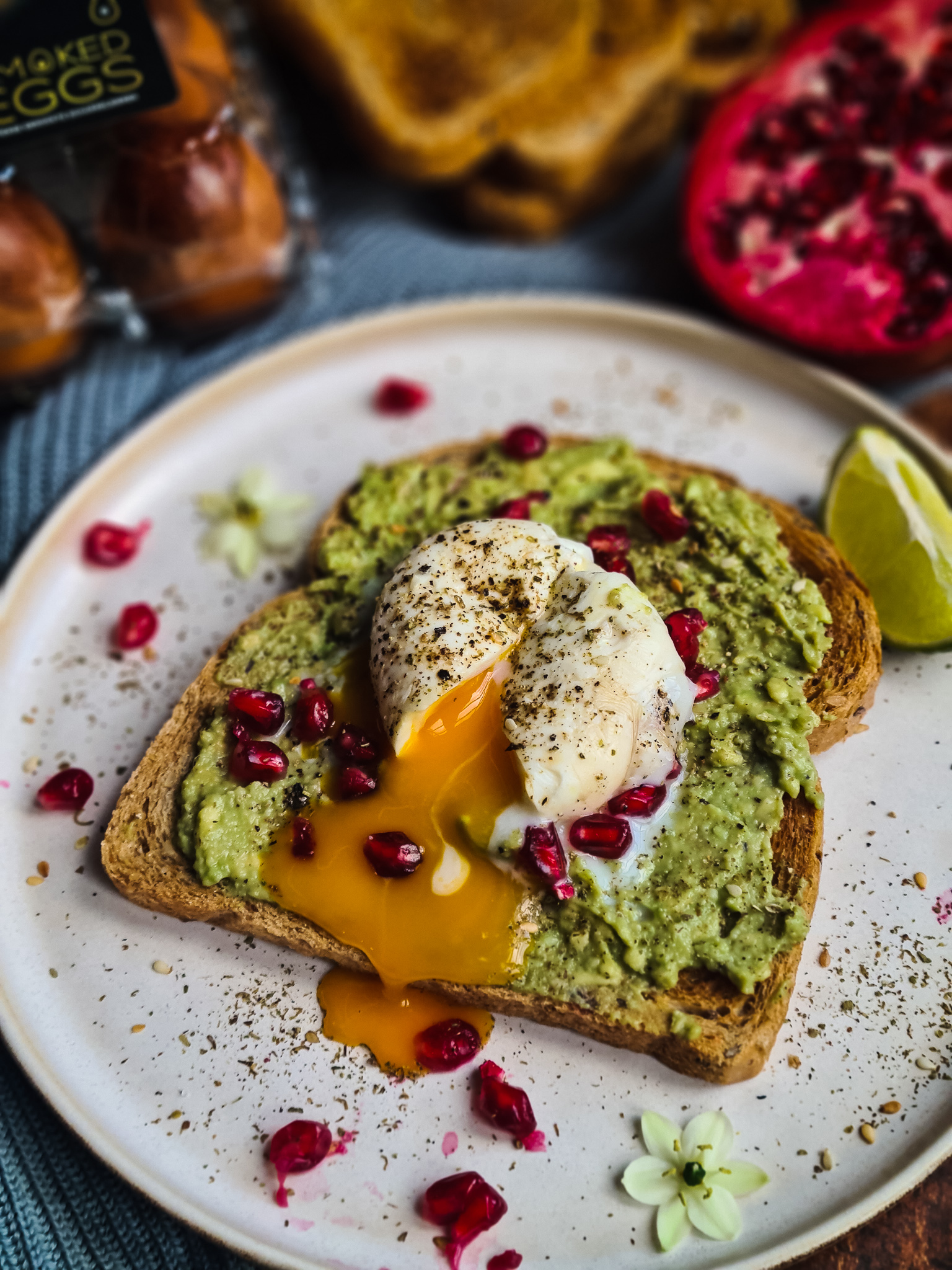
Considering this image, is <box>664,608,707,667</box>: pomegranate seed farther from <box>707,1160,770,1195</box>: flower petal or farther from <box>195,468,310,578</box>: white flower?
<box>195,468,310,578</box>: white flower

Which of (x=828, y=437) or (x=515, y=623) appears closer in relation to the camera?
(x=515, y=623)

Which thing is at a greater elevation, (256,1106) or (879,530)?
(879,530)

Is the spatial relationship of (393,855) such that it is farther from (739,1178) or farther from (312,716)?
(739,1178)

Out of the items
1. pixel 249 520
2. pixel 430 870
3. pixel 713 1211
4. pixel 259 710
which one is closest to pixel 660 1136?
pixel 713 1211

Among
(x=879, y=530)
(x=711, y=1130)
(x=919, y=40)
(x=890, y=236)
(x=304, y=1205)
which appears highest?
(x=919, y=40)

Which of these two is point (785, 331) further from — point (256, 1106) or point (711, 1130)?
point (256, 1106)

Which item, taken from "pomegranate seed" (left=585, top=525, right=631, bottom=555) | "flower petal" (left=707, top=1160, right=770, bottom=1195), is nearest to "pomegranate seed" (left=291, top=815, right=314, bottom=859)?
"pomegranate seed" (left=585, top=525, right=631, bottom=555)

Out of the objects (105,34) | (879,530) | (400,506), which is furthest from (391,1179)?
(105,34)

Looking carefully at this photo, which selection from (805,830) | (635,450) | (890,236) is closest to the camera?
(805,830)
